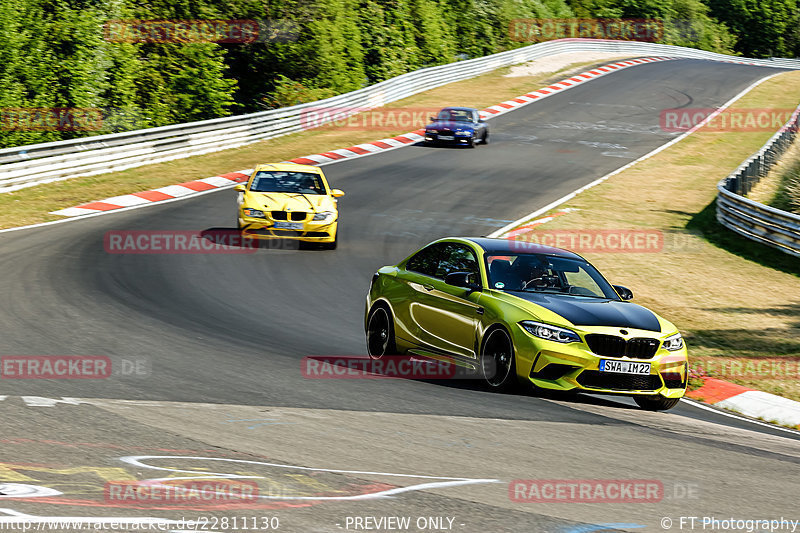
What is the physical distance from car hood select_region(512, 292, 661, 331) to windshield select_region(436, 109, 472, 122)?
87.6ft

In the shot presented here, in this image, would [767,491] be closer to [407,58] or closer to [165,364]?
[165,364]

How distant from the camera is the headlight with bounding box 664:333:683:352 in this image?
9.62 m

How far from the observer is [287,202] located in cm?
1928

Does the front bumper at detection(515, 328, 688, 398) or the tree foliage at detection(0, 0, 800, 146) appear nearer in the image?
the front bumper at detection(515, 328, 688, 398)

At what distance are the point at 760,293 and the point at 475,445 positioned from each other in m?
11.7

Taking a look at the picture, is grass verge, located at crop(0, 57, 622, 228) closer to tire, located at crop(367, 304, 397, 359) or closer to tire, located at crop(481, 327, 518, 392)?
tire, located at crop(367, 304, 397, 359)

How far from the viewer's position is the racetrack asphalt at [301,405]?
254 inches

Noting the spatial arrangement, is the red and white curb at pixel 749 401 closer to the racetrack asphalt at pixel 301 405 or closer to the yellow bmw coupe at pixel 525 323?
the racetrack asphalt at pixel 301 405

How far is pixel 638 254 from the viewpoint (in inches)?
814

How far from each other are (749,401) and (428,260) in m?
3.79

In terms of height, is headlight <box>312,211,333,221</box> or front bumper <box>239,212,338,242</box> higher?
headlight <box>312,211,333,221</box>

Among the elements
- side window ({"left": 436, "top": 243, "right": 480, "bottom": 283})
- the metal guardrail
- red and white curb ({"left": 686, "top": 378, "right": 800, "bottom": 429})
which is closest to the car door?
side window ({"left": 436, "top": 243, "right": 480, "bottom": 283})

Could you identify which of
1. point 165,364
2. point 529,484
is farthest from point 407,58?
point 529,484

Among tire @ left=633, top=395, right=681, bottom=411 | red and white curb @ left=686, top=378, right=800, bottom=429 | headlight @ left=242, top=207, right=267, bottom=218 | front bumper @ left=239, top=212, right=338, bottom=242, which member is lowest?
red and white curb @ left=686, top=378, right=800, bottom=429
